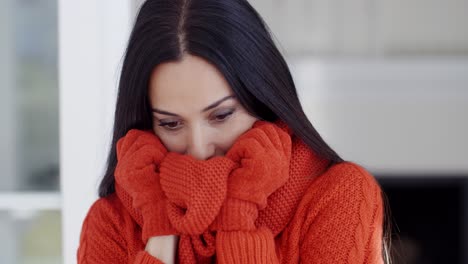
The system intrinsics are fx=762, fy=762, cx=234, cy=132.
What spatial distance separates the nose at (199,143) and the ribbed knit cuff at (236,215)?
8cm

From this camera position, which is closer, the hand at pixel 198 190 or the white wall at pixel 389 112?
the hand at pixel 198 190

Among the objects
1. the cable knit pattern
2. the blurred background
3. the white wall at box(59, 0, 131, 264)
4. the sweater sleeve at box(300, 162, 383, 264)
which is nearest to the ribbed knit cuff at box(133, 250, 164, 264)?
A: the cable knit pattern

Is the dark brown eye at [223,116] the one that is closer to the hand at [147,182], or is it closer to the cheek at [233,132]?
the cheek at [233,132]

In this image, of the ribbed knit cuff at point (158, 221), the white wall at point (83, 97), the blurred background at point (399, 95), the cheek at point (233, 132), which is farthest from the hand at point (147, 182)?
the blurred background at point (399, 95)

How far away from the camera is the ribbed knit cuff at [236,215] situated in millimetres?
1150

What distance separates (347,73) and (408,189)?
1.94ft

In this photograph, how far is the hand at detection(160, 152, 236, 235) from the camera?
1.13 meters

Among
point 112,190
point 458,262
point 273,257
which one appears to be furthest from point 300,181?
point 458,262

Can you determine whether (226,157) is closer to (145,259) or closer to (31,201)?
(145,259)

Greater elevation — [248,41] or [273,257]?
[248,41]

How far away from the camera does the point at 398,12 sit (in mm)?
3262

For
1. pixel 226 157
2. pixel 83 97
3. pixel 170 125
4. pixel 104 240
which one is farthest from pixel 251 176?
pixel 83 97

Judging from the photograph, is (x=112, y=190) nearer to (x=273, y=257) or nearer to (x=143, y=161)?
(x=143, y=161)

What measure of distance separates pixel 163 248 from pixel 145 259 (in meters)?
0.04
